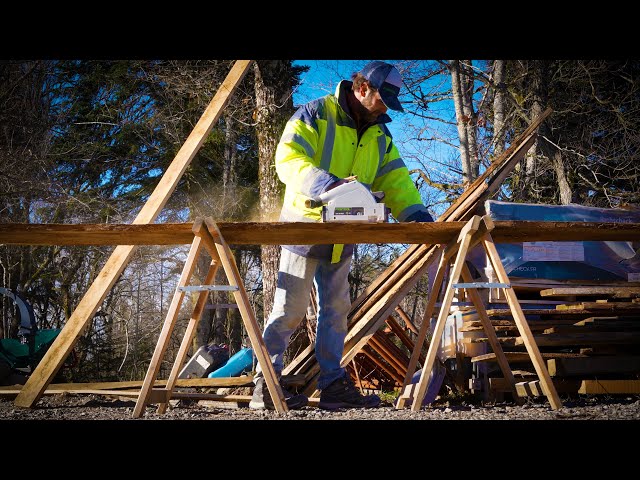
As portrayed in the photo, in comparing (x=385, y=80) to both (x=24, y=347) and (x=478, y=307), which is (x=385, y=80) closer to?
(x=478, y=307)

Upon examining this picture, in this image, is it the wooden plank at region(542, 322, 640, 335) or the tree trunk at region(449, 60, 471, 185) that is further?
the tree trunk at region(449, 60, 471, 185)

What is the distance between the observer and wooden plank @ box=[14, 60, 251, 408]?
4004mm

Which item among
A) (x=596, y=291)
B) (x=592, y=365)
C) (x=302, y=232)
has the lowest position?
(x=592, y=365)

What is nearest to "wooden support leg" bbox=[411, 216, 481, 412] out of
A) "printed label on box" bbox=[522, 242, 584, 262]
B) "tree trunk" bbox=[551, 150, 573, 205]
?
"printed label on box" bbox=[522, 242, 584, 262]

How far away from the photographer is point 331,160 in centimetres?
402

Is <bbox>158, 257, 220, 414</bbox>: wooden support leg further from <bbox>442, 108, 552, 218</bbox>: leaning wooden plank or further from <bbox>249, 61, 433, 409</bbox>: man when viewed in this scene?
<bbox>442, 108, 552, 218</bbox>: leaning wooden plank

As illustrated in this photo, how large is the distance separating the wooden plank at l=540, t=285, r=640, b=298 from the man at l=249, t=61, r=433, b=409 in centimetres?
185

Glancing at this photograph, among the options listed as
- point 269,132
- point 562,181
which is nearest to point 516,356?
point 269,132

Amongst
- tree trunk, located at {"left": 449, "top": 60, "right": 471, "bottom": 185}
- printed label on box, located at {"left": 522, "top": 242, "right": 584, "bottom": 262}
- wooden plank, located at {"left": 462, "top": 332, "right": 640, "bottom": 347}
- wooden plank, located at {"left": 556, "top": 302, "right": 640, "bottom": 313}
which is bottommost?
wooden plank, located at {"left": 462, "top": 332, "right": 640, "bottom": 347}

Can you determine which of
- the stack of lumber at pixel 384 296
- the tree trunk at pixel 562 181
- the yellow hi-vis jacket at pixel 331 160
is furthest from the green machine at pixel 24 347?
the tree trunk at pixel 562 181

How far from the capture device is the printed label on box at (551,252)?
5.68 metres

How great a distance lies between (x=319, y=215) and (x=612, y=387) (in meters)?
2.49
